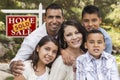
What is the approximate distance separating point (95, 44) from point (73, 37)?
179 mm

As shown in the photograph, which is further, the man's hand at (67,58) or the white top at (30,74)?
the white top at (30,74)

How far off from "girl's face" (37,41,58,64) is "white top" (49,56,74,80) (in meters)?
0.07

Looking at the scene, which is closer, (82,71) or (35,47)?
(82,71)

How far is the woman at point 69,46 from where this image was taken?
9.55 ft

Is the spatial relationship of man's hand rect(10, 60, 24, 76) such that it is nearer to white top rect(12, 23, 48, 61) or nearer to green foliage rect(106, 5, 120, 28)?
white top rect(12, 23, 48, 61)

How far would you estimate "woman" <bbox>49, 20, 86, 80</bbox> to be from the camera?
2.91 m

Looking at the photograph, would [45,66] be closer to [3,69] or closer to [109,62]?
[109,62]

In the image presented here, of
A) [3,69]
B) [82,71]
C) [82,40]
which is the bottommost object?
[3,69]

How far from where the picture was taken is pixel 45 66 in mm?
3066

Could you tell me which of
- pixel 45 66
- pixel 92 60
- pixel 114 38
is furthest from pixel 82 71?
pixel 114 38

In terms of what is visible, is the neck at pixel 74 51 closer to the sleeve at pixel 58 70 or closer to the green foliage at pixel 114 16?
the sleeve at pixel 58 70

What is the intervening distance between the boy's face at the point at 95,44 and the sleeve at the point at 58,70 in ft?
0.74

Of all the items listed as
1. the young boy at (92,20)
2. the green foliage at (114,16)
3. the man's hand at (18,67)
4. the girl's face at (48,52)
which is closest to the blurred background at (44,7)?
the green foliage at (114,16)

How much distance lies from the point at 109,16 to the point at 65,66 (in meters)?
10.6
